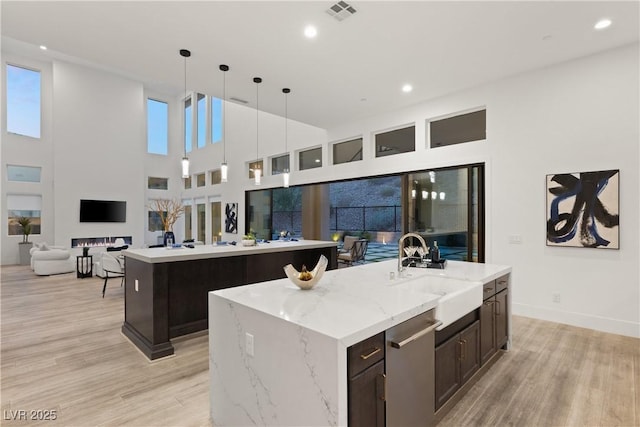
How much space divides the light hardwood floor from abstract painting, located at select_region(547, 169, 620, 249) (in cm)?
113

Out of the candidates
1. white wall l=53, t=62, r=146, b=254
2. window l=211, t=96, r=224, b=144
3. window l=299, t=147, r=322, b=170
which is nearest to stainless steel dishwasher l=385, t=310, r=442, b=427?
window l=299, t=147, r=322, b=170

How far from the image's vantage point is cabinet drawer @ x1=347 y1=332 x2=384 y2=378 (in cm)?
141

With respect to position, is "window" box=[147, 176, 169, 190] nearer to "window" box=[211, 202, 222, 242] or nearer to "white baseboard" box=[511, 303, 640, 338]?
"window" box=[211, 202, 222, 242]

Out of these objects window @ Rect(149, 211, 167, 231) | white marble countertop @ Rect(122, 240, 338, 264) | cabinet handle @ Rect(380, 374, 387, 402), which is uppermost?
window @ Rect(149, 211, 167, 231)

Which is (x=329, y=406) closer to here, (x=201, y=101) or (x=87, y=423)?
(x=87, y=423)

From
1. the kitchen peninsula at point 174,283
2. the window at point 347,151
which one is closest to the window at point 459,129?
the window at point 347,151

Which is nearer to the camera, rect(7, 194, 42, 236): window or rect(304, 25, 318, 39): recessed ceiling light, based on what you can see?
rect(304, 25, 318, 39): recessed ceiling light

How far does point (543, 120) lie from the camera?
174 inches

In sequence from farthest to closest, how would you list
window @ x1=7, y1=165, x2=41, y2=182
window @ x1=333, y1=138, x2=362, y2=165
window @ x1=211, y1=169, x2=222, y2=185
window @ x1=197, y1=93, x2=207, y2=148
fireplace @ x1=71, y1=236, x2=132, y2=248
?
window @ x1=197, y1=93, x2=207, y2=148 → window @ x1=211, y1=169, x2=222, y2=185 → fireplace @ x1=71, y1=236, x2=132, y2=248 → window @ x1=7, y1=165, x2=41, y2=182 → window @ x1=333, y1=138, x2=362, y2=165

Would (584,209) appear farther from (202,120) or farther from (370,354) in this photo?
(202,120)

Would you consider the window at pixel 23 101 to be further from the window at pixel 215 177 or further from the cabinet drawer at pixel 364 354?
the cabinet drawer at pixel 364 354

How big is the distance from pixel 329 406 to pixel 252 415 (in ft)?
2.17

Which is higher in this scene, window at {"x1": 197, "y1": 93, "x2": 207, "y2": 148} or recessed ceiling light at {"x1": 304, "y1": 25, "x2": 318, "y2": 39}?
window at {"x1": 197, "y1": 93, "x2": 207, "y2": 148}

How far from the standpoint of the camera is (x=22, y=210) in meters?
10.1
